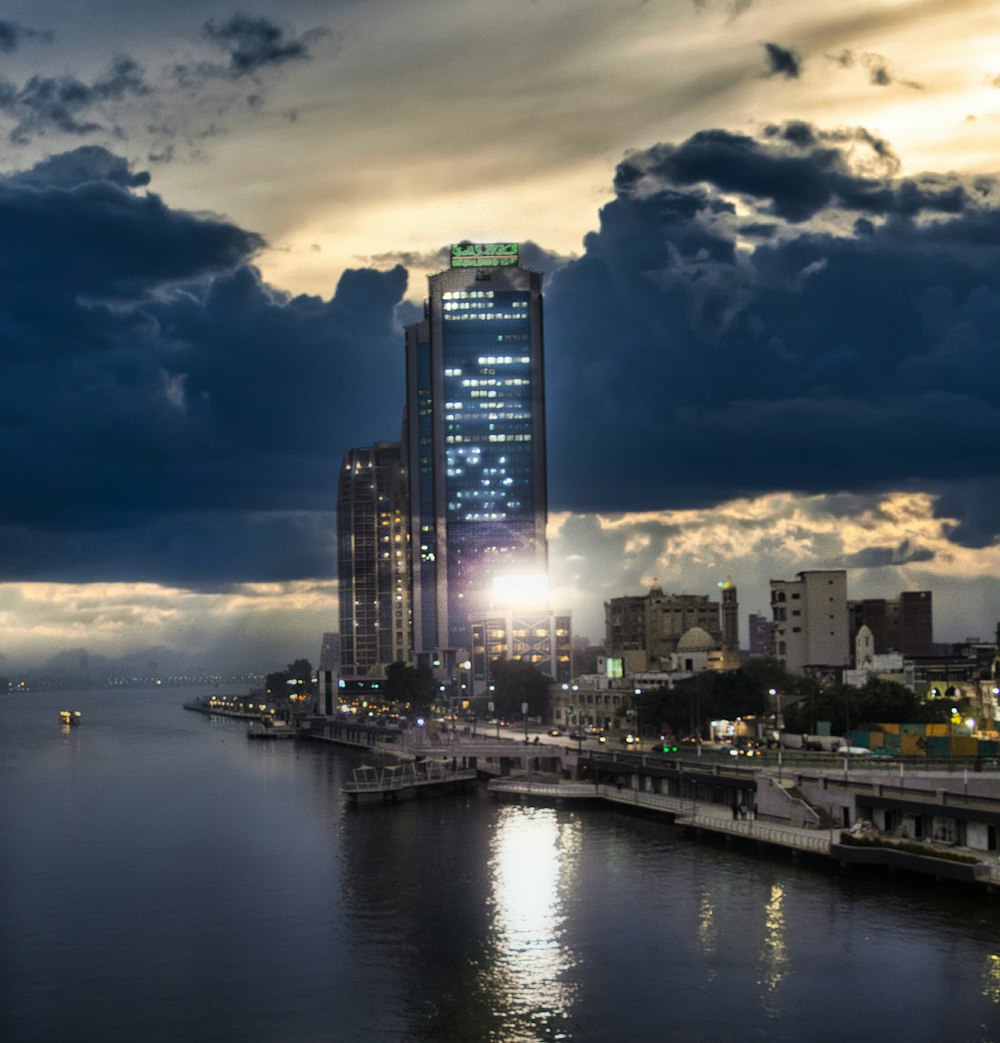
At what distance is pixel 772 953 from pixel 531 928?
1481 cm

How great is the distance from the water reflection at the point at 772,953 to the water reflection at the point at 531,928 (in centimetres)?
929

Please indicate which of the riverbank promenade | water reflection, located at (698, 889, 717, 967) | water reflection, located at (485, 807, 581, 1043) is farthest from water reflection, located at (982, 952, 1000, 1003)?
water reflection, located at (485, 807, 581, 1043)

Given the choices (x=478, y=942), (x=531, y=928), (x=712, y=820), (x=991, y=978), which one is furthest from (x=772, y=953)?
A: (x=712, y=820)

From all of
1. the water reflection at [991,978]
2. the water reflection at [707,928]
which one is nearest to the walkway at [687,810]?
the water reflection at [707,928]

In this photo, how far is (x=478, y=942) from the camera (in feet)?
258

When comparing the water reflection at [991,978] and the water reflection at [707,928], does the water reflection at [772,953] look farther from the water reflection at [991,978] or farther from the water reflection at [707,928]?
the water reflection at [991,978]

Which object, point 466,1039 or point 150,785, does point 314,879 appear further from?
point 150,785

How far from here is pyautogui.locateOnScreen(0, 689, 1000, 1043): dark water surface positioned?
64062 millimetres

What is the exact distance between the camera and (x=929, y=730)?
454 ft

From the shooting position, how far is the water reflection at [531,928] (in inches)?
2530

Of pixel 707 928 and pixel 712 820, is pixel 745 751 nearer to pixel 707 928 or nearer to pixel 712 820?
pixel 712 820

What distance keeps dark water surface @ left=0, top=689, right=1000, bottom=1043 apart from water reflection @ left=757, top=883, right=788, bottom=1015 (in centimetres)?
16

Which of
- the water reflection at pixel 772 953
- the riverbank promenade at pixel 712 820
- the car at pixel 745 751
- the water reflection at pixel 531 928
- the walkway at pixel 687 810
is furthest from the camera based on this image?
the car at pixel 745 751

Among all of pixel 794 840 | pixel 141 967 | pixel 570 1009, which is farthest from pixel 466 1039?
pixel 794 840
